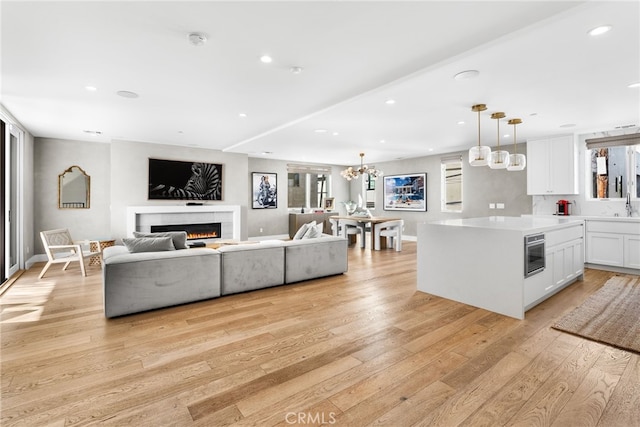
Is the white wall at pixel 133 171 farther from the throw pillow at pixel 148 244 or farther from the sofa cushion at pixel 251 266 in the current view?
the sofa cushion at pixel 251 266

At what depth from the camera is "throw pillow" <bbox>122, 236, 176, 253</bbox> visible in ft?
11.6

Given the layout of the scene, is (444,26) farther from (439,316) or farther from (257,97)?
(439,316)

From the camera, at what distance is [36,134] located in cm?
596

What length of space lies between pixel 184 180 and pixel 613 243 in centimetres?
825

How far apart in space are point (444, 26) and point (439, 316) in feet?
8.48

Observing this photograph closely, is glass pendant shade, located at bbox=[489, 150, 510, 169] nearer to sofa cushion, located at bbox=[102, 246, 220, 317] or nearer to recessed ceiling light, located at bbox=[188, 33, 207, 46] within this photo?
recessed ceiling light, located at bbox=[188, 33, 207, 46]

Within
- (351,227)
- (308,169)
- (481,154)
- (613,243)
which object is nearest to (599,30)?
(481,154)

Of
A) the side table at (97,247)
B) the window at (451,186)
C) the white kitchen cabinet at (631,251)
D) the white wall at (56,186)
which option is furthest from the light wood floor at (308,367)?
the window at (451,186)

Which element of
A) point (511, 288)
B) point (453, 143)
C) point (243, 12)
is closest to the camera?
point (243, 12)

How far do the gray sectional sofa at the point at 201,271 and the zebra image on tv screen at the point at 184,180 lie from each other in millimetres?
3461

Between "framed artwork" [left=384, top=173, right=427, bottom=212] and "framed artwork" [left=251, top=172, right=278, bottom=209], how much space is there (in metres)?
3.41

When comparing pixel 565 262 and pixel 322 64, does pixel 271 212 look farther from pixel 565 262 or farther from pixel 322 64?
pixel 565 262

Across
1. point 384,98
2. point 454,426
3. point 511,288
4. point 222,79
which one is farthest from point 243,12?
point 511,288

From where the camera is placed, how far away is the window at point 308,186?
32.3 ft
